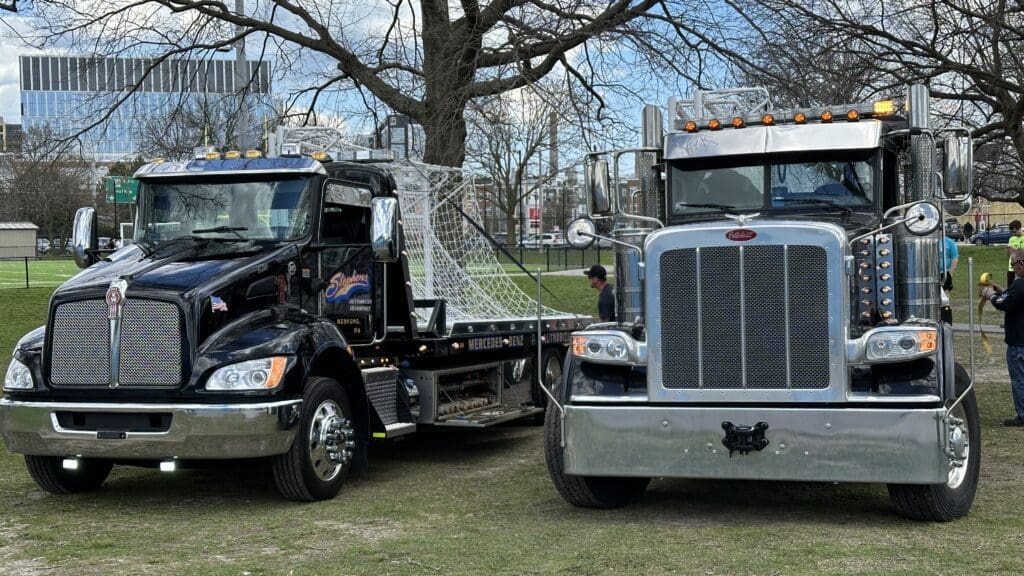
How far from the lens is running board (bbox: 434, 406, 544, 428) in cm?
1106

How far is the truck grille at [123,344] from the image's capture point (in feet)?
27.8

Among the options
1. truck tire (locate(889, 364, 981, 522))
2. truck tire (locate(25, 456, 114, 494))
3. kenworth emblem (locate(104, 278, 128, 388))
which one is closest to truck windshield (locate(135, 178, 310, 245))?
kenworth emblem (locate(104, 278, 128, 388))

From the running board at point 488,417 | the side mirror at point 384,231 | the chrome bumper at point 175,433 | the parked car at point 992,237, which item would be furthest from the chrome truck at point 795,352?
the parked car at point 992,237

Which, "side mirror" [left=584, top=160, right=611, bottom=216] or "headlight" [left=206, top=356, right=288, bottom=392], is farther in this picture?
"side mirror" [left=584, top=160, right=611, bottom=216]

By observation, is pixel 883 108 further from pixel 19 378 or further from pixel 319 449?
pixel 19 378

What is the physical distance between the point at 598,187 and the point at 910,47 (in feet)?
30.8

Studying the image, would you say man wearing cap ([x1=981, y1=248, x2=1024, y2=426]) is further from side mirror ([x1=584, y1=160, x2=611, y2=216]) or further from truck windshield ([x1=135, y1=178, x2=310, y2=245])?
truck windshield ([x1=135, y1=178, x2=310, y2=245])

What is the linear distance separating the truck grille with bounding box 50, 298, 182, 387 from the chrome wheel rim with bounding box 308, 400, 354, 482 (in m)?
1.13

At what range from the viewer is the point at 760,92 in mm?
11109

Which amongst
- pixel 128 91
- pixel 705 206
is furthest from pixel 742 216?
pixel 128 91

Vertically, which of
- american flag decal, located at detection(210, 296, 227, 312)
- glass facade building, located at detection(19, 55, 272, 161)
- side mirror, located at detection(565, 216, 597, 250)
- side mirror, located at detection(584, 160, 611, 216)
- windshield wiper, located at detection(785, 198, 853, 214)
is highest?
glass facade building, located at detection(19, 55, 272, 161)

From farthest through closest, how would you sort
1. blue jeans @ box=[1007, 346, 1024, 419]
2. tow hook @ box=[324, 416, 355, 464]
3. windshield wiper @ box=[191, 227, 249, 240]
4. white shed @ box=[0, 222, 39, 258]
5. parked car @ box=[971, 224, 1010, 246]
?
1. parked car @ box=[971, 224, 1010, 246]
2. white shed @ box=[0, 222, 39, 258]
3. blue jeans @ box=[1007, 346, 1024, 419]
4. windshield wiper @ box=[191, 227, 249, 240]
5. tow hook @ box=[324, 416, 355, 464]

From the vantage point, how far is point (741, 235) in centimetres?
761

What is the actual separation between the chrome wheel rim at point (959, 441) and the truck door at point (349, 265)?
4890mm
